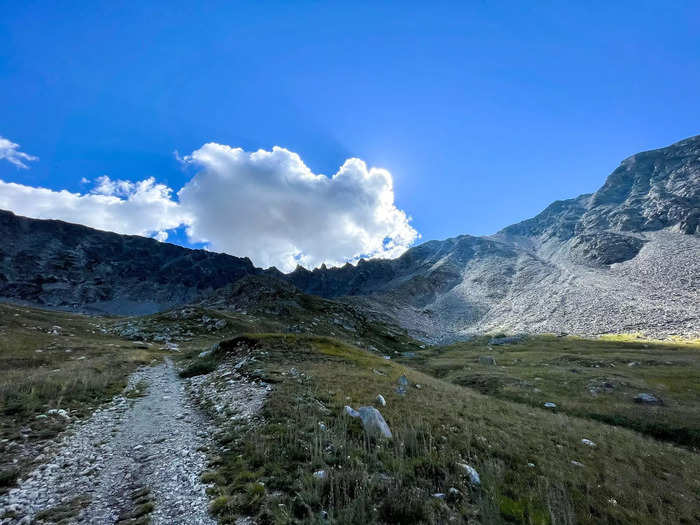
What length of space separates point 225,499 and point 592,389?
46.5 m

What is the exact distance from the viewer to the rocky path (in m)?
7.87

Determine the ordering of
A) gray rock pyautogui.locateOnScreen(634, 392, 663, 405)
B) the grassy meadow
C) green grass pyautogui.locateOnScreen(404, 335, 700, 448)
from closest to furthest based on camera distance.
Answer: the grassy meadow
green grass pyautogui.locateOnScreen(404, 335, 700, 448)
gray rock pyautogui.locateOnScreen(634, 392, 663, 405)

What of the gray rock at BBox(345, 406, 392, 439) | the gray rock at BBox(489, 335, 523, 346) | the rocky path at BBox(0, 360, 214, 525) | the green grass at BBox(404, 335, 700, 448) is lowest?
the green grass at BBox(404, 335, 700, 448)

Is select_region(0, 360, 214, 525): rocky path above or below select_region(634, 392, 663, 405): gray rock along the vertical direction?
above

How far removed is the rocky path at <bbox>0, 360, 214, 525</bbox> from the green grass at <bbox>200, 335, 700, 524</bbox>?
99 centimetres

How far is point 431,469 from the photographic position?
10734 mm

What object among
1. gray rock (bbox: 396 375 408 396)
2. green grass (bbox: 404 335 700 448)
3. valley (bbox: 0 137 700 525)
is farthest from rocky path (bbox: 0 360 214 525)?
green grass (bbox: 404 335 700 448)

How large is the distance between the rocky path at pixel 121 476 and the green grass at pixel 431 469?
99 cm

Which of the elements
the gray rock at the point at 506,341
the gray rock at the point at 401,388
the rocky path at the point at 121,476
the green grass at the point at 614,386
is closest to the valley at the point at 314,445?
the rocky path at the point at 121,476

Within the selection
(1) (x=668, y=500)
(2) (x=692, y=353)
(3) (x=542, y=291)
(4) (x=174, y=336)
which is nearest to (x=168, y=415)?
(1) (x=668, y=500)

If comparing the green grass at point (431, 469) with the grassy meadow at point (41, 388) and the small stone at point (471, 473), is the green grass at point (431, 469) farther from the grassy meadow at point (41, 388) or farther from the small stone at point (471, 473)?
the grassy meadow at point (41, 388)

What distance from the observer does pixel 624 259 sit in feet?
605

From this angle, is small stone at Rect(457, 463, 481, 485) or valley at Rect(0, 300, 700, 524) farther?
small stone at Rect(457, 463, 481, 485)

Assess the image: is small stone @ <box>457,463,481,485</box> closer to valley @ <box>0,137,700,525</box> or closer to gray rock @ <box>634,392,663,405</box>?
valley @ <box>0,137,700,525</box>
